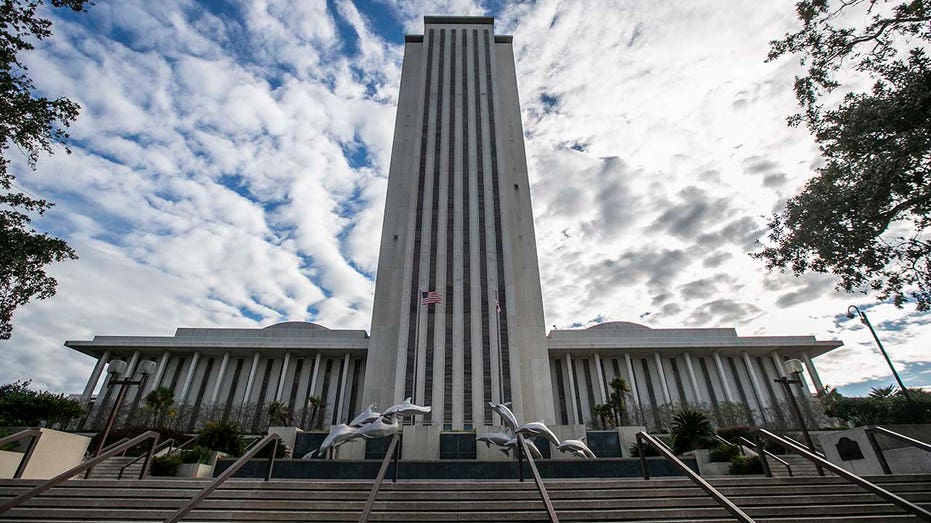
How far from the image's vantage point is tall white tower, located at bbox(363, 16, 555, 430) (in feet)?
116

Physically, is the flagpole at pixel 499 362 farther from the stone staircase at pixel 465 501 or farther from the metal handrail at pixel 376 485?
the stone staircase at pixel 465 501

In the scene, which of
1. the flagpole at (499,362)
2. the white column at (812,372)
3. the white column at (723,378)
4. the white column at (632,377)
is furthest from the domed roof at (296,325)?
the white column at (812,372)

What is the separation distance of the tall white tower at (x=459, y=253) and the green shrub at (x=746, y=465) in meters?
19.2

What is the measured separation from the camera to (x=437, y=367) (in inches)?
1391

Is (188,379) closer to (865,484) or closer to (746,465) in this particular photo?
(746,465)

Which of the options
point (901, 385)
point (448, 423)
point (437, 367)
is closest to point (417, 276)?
point (437, 367)

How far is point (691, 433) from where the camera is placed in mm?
19625

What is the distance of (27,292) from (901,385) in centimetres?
3723

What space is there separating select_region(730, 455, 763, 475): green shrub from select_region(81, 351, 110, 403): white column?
5236cm

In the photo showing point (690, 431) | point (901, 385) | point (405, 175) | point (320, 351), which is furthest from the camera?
point (405, 175)

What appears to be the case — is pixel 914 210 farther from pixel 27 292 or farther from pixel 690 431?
pixel 27 292

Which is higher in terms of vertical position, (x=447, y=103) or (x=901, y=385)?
(x=447, y=103)

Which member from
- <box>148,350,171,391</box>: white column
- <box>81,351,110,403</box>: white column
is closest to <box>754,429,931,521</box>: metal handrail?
<box>148,350,171,391</box>: white column

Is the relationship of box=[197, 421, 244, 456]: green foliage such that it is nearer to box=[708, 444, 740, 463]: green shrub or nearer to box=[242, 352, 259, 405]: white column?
box=[708, 444, 740, 463]: green shrub
